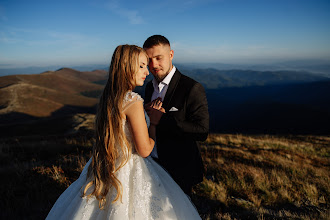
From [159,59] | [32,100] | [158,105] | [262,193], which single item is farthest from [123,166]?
[32,100]

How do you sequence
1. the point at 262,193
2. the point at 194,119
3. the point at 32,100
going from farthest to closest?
the point at 32,100
the point at 262,193
the point at 194,119

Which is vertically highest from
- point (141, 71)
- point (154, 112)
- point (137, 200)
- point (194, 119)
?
point (141, 71)

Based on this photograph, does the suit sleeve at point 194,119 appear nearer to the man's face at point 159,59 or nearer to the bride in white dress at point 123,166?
the bride in white dress at point 123,166

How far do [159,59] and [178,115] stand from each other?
1.02 m

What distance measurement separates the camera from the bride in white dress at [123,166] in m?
2.27

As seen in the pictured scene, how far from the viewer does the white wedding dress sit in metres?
2.26

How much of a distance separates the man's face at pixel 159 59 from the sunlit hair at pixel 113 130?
0.65m

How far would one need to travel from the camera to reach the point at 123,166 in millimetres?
2459

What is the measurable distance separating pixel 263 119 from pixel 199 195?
111979 millimetres

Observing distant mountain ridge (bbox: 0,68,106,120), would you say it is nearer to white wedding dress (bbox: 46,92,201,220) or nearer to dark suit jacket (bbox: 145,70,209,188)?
dark suit jacket (bbox: 145,70,209,188)

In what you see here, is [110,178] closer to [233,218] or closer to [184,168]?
[184,168]

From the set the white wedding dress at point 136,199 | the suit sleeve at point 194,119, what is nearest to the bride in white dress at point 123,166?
the white wedding dress at point 136,199

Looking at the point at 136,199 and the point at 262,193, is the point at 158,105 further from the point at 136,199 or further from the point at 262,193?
the point at 262,193

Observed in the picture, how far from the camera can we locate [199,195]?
4984 mm
